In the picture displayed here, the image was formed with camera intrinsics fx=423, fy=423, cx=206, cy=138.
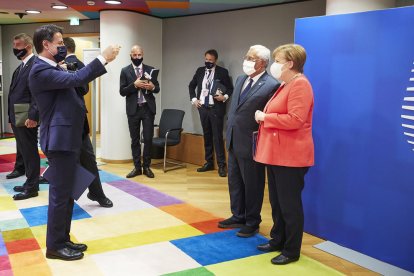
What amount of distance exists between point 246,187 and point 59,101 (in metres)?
1.66

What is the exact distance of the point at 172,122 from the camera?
647 cm

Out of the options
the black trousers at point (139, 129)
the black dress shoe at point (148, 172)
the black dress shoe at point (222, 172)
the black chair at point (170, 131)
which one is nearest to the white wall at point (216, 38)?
the black chair at point (170, 131)

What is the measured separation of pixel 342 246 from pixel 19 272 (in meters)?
2.46

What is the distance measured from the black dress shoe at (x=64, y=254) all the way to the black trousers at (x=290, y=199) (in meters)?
1.54

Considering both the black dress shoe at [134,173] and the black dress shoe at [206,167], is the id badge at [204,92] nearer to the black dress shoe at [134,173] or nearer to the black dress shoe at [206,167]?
the black dress shoe at [206,167]

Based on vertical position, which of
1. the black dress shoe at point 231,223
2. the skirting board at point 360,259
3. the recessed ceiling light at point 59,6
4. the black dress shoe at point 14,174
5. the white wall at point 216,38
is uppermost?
the recessed ceiling light at point 59,6

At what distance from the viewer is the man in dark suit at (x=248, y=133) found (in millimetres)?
3443

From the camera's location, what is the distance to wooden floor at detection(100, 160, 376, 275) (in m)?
3.26

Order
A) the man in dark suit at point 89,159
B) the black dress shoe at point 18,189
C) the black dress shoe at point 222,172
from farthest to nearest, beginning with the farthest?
the black dress shoe at point 222,172, the black dress shoe at point 18,189, the man in dark suit at point 89,159

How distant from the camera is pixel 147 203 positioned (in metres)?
4.59

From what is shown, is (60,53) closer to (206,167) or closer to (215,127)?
(215,127)

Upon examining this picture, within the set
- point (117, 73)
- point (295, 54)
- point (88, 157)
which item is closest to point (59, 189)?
point (88, 157)

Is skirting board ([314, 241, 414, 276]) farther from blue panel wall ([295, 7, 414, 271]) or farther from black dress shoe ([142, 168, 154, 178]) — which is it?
black dress shoe ([142, 168, 154, 178])


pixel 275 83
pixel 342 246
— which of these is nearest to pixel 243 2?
pixel 275 83
